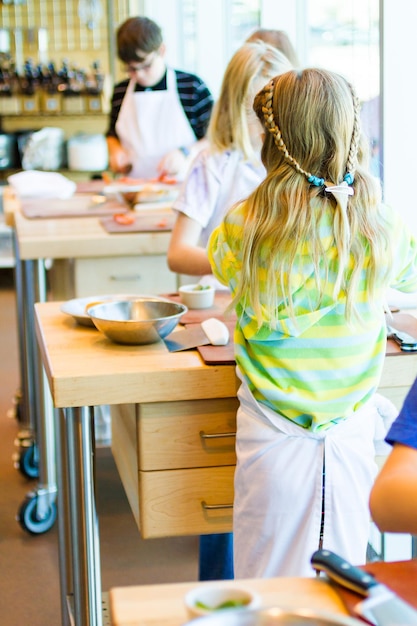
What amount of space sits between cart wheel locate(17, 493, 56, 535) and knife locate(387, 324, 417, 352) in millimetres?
1488

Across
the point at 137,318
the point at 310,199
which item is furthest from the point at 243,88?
the point at 310,199

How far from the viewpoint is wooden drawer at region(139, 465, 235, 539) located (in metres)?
1.97

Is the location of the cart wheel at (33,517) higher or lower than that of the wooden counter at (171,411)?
lower

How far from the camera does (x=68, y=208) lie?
375 cm

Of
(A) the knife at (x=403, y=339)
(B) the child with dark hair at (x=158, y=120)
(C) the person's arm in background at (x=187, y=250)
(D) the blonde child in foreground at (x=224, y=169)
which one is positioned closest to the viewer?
(A) the knife at (x=403, y=339)

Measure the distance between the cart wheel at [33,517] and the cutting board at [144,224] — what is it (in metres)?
0.92

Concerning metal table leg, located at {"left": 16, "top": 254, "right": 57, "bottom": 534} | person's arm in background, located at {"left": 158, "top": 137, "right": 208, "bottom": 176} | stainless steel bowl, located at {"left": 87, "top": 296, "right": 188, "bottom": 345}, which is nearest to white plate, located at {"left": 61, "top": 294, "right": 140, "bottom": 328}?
stainless steel bowl, located at {"left": 87, "top": 296, "right": 188, "bottom": 345}

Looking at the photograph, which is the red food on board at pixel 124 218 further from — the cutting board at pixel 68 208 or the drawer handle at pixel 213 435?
the drawer handle at pixel 213 435

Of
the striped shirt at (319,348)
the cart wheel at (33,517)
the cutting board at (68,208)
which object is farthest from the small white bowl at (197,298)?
the cutting board at (68,208)

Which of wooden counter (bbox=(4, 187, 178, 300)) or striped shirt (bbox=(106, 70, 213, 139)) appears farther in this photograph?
striped shirt (bbox=(106, 70, 213, 139))

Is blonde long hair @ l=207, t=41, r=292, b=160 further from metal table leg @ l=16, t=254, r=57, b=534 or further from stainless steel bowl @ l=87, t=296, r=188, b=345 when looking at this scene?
metal table leg @ l=16, t=254, r=57, b=534

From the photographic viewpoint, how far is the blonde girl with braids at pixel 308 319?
5.73ft

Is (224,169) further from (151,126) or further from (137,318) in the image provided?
(151,126)

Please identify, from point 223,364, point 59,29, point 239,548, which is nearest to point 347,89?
point 223,364
